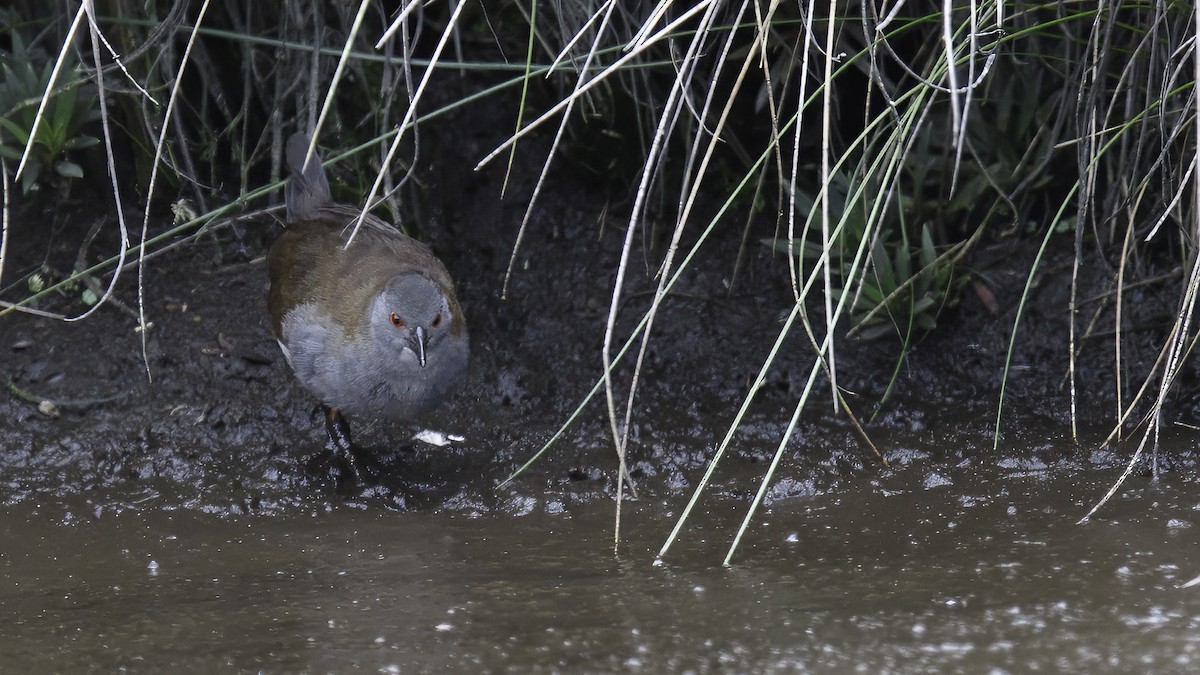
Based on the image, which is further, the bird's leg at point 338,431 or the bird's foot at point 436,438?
the bird's foot at point 436,438

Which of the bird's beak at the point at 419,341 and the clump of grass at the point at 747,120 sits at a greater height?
the clump of grass at the point at 747,120

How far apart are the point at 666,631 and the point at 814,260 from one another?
8.03 ft

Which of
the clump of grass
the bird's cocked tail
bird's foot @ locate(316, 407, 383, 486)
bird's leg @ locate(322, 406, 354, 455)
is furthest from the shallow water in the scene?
the bird's cocked tail

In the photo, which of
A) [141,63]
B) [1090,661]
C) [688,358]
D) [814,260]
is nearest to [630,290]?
[688,358]

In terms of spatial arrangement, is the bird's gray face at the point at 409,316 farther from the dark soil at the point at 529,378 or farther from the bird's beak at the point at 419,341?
the dark soil at the point at 529,378

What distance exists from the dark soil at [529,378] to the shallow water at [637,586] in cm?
19

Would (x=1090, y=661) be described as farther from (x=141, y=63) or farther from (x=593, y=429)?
(x=141, y=63)

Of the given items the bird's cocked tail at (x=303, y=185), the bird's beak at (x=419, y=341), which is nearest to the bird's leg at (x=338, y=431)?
the bird's beak at (x=419, y=341)

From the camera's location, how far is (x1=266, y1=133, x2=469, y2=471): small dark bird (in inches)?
172

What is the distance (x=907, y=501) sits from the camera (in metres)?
3.92

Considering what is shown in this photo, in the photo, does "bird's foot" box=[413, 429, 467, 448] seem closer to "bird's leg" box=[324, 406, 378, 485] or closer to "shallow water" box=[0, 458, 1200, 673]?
"bird's leg" box=[324, 406, 378, 485]

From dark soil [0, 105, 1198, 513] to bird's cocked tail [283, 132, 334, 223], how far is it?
0.51 meters

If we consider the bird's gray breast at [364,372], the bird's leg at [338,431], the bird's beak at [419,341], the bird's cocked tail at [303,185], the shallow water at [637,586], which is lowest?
the shallow water at [637,586]

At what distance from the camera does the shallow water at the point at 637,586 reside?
276 cm
